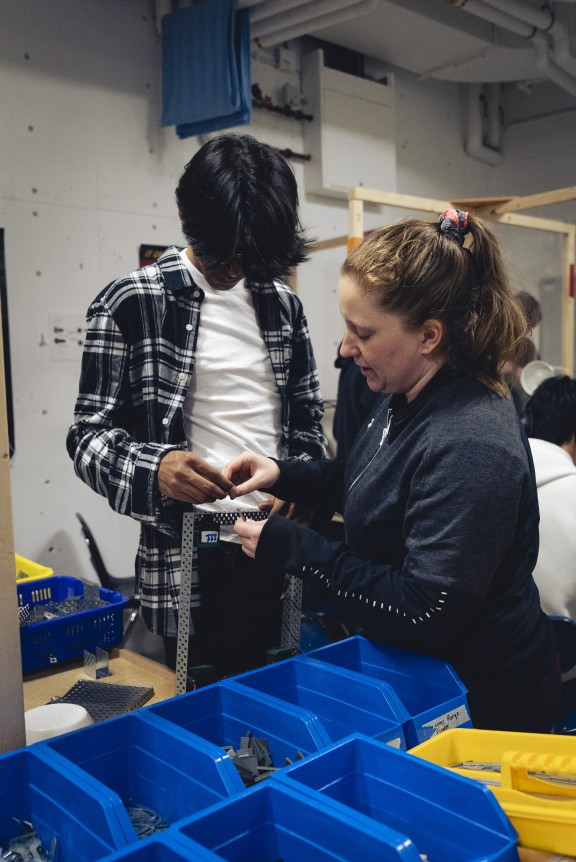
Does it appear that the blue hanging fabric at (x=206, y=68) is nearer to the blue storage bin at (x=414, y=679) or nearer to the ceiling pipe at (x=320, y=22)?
the ceiling pipe at (x=320, y=22)

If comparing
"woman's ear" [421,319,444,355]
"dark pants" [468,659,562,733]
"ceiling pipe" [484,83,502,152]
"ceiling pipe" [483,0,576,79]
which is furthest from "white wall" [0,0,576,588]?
"ceiling pipe" [484,83,502,152]

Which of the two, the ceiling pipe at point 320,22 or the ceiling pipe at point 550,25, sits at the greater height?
the ceiling pipe at point 550,25

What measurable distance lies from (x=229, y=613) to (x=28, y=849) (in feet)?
2.04

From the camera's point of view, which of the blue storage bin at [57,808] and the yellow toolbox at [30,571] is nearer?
the blue storage bin at [57,808]

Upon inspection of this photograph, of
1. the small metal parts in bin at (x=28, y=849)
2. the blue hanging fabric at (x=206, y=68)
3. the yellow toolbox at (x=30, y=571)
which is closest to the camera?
the small metal parts in bin at (x=28, y=849)

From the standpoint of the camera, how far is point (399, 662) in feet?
3.79

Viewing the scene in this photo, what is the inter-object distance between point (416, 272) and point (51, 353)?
2.54 m

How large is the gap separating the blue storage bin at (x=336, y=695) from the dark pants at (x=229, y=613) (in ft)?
1.00

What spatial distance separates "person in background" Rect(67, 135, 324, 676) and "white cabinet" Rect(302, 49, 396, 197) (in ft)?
10.4

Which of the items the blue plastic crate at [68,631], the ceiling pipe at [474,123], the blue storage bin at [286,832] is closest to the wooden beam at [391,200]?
the blue plastic crate at [68,631]

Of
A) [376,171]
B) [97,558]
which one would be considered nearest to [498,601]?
[97,558]

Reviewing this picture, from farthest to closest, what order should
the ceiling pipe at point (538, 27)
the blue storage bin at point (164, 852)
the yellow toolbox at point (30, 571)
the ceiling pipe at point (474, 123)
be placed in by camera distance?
the ceiling pipe at point (474, 123) → the ceiling pipe at point (538, 27) → the yellow toolbox at point (30, 571) → the blue storage bin at point (164, 852)

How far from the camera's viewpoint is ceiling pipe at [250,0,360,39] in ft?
11.1

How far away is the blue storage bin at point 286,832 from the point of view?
0.68m
